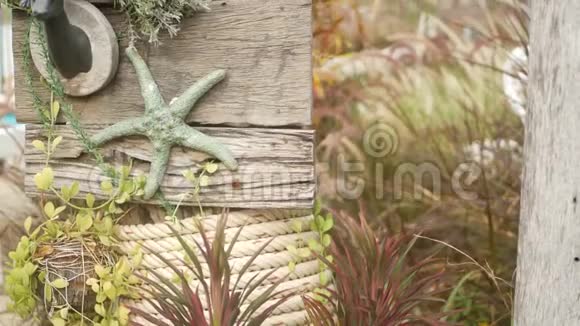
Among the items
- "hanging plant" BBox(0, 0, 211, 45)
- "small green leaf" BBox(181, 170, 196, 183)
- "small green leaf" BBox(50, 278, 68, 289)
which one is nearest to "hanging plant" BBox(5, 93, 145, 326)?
"small green leaf" BBox(50, 278, 68, 289)

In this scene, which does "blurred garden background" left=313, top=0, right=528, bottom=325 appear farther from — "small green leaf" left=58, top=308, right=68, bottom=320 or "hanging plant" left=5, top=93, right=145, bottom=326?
"small green leaf" left=58, top=308, right=68, bottom=320

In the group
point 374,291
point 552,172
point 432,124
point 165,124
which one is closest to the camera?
point 552,172

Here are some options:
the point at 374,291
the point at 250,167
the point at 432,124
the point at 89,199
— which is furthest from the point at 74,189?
the point at 432,124

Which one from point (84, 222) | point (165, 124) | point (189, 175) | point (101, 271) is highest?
point (165, 124)

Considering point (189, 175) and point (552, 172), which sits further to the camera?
point (189, 175)

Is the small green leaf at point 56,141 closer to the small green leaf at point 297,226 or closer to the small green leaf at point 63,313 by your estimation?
the small green leaf at point 63,313

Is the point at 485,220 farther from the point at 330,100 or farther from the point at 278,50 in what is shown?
the point at 278,50

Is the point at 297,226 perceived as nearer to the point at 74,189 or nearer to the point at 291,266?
the point at 291,266

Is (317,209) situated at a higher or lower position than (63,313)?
higher
